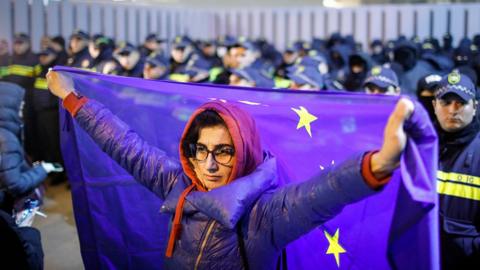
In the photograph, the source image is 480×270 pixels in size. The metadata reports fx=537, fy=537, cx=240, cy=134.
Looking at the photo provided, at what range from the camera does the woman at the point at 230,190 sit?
6.37ft

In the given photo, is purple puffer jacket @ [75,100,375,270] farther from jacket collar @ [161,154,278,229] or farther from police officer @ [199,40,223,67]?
police officer @ [199,40,223,67]

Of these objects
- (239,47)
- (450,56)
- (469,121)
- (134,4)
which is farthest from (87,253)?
(134,4)

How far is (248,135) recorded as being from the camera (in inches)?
Answer: 94.0

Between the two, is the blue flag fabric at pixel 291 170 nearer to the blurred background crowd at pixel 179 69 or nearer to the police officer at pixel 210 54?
the blurred background crowd at pixel 179 69

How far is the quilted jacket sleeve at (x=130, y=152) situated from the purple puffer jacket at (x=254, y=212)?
0.03 meters

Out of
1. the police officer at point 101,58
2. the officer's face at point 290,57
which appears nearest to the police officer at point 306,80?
the police officer at point 101,58

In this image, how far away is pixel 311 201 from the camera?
6.47 feet

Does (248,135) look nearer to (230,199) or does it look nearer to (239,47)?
(230,199)

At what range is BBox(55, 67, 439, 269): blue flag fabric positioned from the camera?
78.3 inches

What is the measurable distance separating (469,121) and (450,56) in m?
7.62

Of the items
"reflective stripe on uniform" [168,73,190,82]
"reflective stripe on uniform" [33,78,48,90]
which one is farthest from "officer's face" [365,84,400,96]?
"reflective stripe on uniform" [33,78,48,90]

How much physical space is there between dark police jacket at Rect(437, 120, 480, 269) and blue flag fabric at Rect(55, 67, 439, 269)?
912mm

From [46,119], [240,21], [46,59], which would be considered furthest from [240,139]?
[240,21]

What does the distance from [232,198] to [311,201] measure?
36 cm
